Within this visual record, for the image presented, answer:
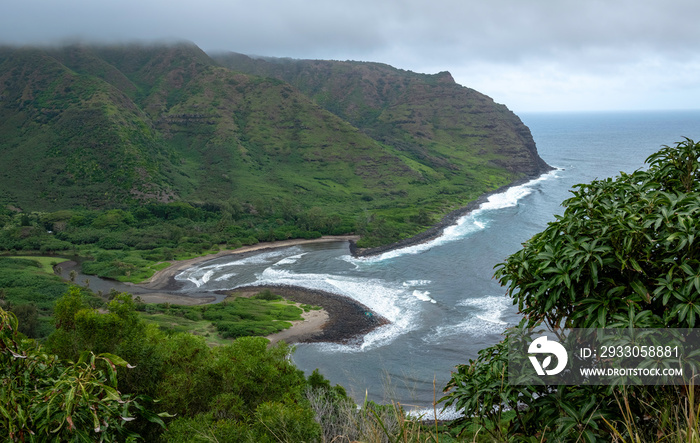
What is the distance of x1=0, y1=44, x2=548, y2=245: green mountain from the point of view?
10731 centimetres

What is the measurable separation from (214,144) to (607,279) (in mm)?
138733

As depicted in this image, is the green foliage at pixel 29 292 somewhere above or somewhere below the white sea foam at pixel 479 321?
above

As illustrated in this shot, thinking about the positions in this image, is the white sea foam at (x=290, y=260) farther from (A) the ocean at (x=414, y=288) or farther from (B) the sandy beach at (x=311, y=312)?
(B) the sandy beach at (x=311, y=312)

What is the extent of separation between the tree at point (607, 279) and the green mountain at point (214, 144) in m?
88.0

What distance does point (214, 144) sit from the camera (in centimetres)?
13688

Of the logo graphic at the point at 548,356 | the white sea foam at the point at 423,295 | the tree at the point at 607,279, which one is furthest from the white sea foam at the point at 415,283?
the logo graphic at the point at 548,356

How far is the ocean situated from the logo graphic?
47.8 ft

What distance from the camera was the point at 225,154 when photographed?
13325 cm

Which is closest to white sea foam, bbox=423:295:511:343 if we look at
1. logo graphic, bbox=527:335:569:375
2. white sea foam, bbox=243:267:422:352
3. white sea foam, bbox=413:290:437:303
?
white sea foam, bbox=243:267:422:352

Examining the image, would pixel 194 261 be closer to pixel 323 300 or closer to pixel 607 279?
pixel 323 300

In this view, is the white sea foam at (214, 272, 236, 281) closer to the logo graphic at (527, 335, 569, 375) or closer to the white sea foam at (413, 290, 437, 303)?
the white sea foam at (413, 290, 437, 303)

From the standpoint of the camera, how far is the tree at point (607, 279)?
19.9 feet

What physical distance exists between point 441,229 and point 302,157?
193ft

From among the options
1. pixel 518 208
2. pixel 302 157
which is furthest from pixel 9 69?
pixel 518 208
